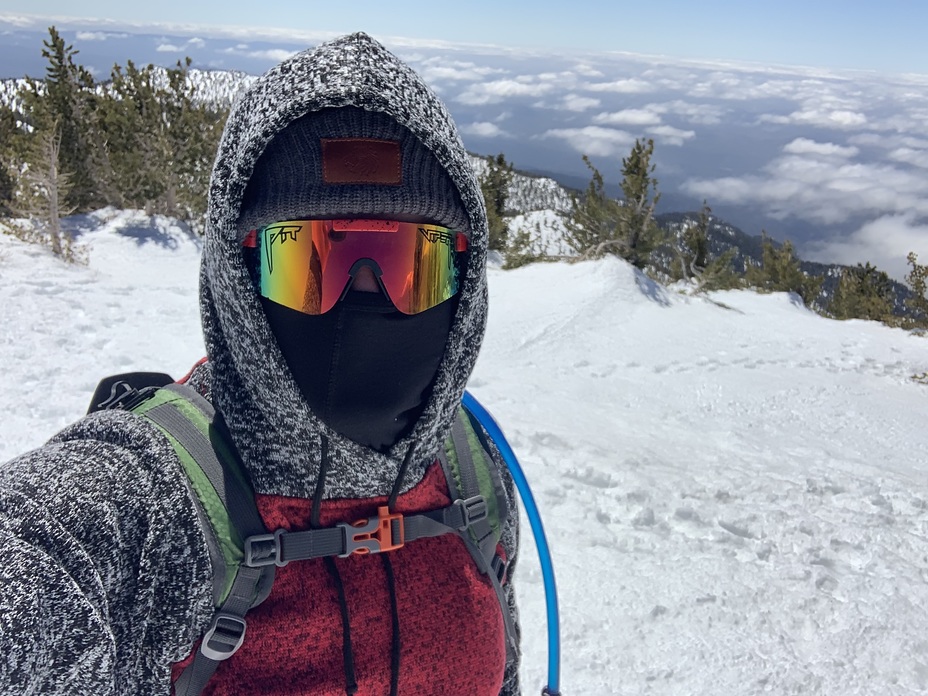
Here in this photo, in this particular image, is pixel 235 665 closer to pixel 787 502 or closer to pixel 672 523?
pixel 672 523

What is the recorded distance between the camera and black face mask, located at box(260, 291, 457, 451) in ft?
3.82

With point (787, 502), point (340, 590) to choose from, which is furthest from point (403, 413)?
point (787, 502)

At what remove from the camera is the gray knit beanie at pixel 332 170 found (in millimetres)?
1074

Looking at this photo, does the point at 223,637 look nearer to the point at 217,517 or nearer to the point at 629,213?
the point at 217,517

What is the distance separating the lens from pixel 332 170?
1.07 meters

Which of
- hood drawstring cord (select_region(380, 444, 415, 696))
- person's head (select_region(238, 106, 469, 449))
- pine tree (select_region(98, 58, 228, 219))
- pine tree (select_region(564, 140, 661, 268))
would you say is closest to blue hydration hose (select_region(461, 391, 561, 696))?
person's head (select_region(238, 106, 469, 449))

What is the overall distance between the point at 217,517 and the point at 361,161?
69 centimetres

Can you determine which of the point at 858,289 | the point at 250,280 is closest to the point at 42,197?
the point at 250,280

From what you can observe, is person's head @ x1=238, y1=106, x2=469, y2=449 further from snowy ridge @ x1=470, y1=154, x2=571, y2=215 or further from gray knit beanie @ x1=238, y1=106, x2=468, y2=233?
snowy ridge @ x1=470, y1=154, x2=571, y2=215

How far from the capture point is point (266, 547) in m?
1.02

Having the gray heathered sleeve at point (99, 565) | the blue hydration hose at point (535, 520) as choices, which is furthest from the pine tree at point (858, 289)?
the gray heathered sleeve at point (99, 565)

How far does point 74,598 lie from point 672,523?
10.6 ft

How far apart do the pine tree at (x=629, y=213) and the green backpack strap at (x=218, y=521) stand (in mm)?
11094

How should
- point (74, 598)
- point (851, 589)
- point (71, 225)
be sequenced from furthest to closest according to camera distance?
point (71, 225) < point (851, 589) < point (74, 598)
